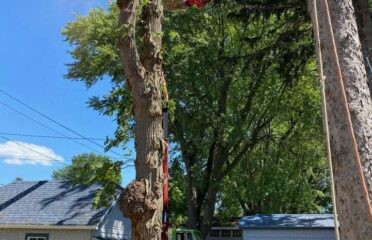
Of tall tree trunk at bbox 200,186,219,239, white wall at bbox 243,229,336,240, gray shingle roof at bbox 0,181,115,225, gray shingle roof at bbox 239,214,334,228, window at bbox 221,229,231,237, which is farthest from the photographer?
window at bbox 221,229,231,237

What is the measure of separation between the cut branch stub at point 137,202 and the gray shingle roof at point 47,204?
12.9 metres

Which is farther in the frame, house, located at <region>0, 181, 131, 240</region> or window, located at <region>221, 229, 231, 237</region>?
window, located at <region>221, 229, 231, 237</region>

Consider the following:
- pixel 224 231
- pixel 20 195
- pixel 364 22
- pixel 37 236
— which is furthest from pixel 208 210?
pixel 364 22

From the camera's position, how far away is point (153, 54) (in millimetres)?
6121

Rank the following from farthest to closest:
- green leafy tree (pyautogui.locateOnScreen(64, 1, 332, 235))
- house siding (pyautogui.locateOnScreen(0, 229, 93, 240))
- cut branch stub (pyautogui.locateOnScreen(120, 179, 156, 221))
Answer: green leafy tree (pyautogui.locateOnScreen(64, 1, 332, 235))
house siding (pyautogui.locateOnScreen(0, 229, 93, 240))
cut branch stub (pyautogui.locateOnScreen(120, 179, 156, 221))

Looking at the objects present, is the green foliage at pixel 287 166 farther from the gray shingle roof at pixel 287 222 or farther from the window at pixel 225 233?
the gray shingle roof at pixel 287 222

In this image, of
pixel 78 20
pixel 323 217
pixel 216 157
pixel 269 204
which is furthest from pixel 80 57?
pixel 323 217

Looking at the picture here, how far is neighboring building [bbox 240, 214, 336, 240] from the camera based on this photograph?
16.3 m

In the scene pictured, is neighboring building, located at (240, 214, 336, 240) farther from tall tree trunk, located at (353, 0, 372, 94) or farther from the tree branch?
the tree branch

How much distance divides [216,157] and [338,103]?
1700 cm

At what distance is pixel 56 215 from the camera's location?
18.9m

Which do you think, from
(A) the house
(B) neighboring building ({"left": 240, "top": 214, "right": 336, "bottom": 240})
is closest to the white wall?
(B) neighboring building ({"left": 240, "top": 214, "right": 336, "bottom": 240})

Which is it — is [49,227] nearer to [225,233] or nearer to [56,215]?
[56,215]

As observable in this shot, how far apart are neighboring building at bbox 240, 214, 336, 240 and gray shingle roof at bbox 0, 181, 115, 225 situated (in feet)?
18.8
